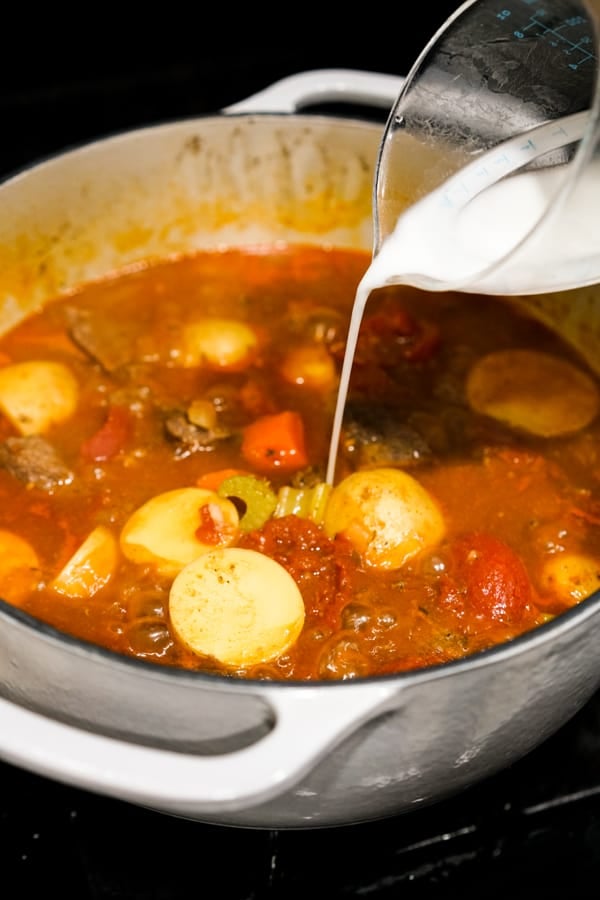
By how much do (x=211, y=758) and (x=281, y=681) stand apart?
0.10 metres

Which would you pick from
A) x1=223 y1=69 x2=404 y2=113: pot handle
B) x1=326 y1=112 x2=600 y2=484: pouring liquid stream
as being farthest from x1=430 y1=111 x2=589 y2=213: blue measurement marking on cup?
x1=223 y1=69 x2=404 y2=113: pot handle

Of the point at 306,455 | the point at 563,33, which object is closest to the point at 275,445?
the point at 306,455

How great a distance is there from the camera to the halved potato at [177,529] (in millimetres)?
1465

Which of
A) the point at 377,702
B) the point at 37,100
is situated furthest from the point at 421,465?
the point at 37,100

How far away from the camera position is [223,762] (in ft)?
2.96

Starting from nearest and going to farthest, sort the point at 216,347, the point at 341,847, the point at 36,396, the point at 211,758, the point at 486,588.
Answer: the point at 211,758, the point at 341,847, the point at 486,588, the point at 36,396, the point at 216,347

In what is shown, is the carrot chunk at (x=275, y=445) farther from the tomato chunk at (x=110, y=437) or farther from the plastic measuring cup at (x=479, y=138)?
the plastic measuring cup at (x=479, y=138)

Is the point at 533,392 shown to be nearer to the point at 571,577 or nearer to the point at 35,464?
the point at 571,577

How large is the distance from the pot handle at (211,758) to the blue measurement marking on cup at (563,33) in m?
0.94

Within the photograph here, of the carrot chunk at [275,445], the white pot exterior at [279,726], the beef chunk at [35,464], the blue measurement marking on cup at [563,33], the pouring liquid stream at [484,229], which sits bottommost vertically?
the beef chunk at [35,464]

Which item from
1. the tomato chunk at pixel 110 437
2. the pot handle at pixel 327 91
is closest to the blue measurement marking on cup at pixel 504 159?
the pot handle at pixel 327 91

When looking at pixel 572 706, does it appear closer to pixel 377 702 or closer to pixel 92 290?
pixel 377 702

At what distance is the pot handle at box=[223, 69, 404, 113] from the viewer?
186 cm

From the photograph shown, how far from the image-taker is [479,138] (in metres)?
1.49
